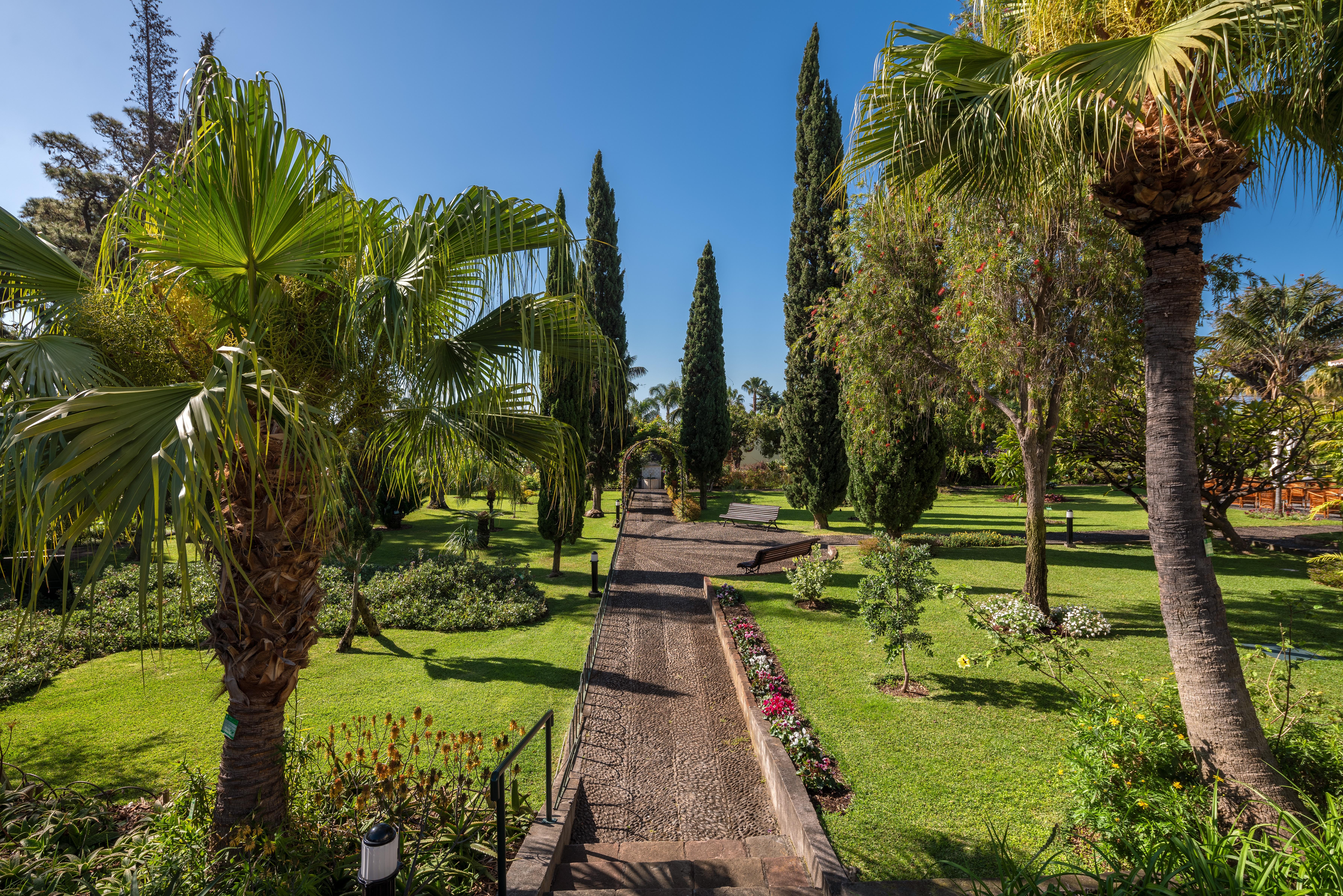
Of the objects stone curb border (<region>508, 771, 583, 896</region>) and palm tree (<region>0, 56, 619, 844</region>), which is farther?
stone curb border (<region>508, 771, 583, 896</region>)

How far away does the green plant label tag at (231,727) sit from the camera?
3.13 metres

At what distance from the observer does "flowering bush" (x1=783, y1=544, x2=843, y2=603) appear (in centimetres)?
998

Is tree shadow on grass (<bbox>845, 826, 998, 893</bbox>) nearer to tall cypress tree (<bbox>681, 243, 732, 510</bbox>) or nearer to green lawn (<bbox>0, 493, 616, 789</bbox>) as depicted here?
green lawn (<bbox>0, 493, 616, 789</bbox>)

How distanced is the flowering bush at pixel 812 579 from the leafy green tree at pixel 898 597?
9.42 ft

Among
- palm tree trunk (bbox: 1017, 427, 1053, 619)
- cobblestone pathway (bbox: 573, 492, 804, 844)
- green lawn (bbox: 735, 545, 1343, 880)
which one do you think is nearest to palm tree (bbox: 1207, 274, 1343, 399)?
green lawn (bbox: 735, 545, 1343, 880)

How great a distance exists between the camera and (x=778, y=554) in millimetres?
12500

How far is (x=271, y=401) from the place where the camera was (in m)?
2.12

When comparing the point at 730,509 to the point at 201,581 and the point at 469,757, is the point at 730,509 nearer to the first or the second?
the point at 201,581

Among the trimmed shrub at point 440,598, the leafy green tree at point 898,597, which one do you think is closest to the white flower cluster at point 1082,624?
the leafy green tree at point 898,597

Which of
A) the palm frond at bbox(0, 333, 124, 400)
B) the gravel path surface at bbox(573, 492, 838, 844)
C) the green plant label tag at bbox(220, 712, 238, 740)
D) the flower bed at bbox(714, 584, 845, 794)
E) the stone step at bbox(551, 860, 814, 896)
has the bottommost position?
the gravel path surface at bbox(573, 492, 838, 844)

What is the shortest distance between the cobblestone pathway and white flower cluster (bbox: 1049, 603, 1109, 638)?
496 cm

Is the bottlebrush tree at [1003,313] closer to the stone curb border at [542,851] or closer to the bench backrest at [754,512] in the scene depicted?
the stone curb border at [542,851]

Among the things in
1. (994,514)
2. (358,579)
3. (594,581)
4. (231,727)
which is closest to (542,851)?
(231,727)

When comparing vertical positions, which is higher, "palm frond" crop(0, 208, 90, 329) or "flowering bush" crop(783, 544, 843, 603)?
"palm frond" crop(0, 208, 90, 329)
